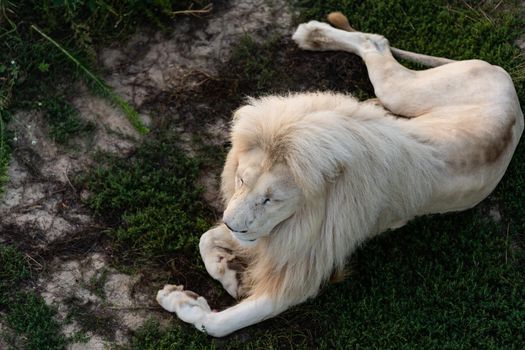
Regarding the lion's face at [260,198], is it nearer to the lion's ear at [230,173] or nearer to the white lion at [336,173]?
the white lion at [336,173]

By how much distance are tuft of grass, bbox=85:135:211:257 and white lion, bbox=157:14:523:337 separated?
249 mm

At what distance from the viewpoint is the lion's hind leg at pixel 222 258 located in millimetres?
3582

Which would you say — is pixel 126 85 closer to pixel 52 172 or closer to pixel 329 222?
pixel 52 172

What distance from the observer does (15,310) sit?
137 inches

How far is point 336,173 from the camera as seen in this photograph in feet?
9.34

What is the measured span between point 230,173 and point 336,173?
0.62 m

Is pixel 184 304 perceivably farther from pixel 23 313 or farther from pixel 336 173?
pixel 336 173

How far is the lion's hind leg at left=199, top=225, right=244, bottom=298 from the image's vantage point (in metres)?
3.58

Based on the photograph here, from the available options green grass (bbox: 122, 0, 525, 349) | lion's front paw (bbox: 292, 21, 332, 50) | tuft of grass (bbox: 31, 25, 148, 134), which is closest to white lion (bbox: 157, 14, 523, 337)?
green grass (bbox: 122, 0, 525, 349)

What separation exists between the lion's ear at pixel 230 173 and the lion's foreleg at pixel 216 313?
536 millimetres

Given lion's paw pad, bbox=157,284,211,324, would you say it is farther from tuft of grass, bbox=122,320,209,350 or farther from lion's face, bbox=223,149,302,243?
lion's face, bbox=223,149,302,243

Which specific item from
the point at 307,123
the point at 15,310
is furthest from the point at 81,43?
the point at 307,123

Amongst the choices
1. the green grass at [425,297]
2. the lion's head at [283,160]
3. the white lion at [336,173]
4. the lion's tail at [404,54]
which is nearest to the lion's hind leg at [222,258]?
the white lion at [336,173]

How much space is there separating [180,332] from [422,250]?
1403 millimetres
